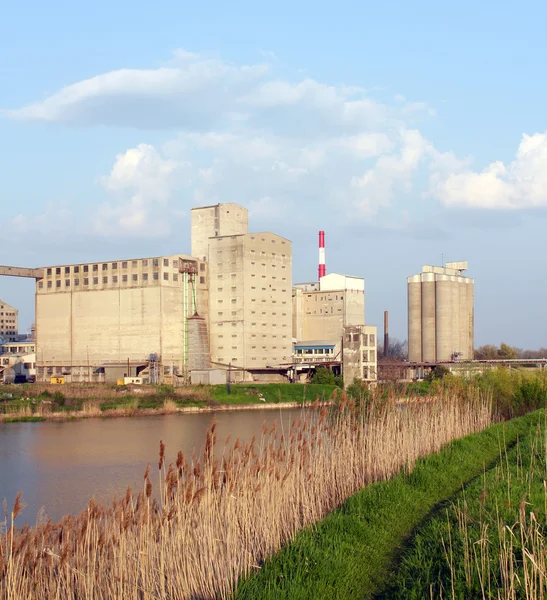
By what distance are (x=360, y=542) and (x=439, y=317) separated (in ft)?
295

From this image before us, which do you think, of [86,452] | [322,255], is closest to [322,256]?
[322,255]

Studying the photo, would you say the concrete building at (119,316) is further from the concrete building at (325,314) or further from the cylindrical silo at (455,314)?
the cylindrical silo at (455,314)

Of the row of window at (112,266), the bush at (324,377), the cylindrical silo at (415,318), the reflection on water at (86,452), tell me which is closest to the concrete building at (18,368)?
the row of window at (112,266)

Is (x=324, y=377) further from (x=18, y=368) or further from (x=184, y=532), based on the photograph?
(x=184, y=532)

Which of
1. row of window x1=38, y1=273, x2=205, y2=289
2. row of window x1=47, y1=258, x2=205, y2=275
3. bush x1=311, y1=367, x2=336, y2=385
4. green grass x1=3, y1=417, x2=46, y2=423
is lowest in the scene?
green grass x1=3, y1=417, x2=46, y2=423

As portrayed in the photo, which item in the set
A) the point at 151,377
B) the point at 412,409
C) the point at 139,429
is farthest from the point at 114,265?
the point at 412,409

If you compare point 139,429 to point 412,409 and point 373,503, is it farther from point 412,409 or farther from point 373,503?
point 373,503

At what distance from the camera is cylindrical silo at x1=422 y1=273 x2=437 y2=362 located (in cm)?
9681

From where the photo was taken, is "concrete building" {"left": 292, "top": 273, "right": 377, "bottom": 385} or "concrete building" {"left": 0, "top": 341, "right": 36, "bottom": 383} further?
"concrete building" {"left": 0, "top": 341, "right": 36, "bottom": 383}

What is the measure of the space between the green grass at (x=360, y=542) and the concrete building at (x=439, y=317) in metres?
84.5

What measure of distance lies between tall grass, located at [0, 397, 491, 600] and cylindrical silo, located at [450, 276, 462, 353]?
87142 millimetres

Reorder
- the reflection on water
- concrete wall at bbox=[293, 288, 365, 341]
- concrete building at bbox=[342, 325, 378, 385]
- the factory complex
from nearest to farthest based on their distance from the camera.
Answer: the reflection on water, concrete building at bbox=[342, 325, 378, 385], the factory complex, concrete wall at bbox=[293, 288, 365, 341]

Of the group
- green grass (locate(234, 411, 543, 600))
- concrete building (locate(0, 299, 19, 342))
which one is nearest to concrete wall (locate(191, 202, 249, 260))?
green grass (locate(234, 411, 543, 600))

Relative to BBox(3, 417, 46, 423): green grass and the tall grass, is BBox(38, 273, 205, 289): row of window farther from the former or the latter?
the tall grass
